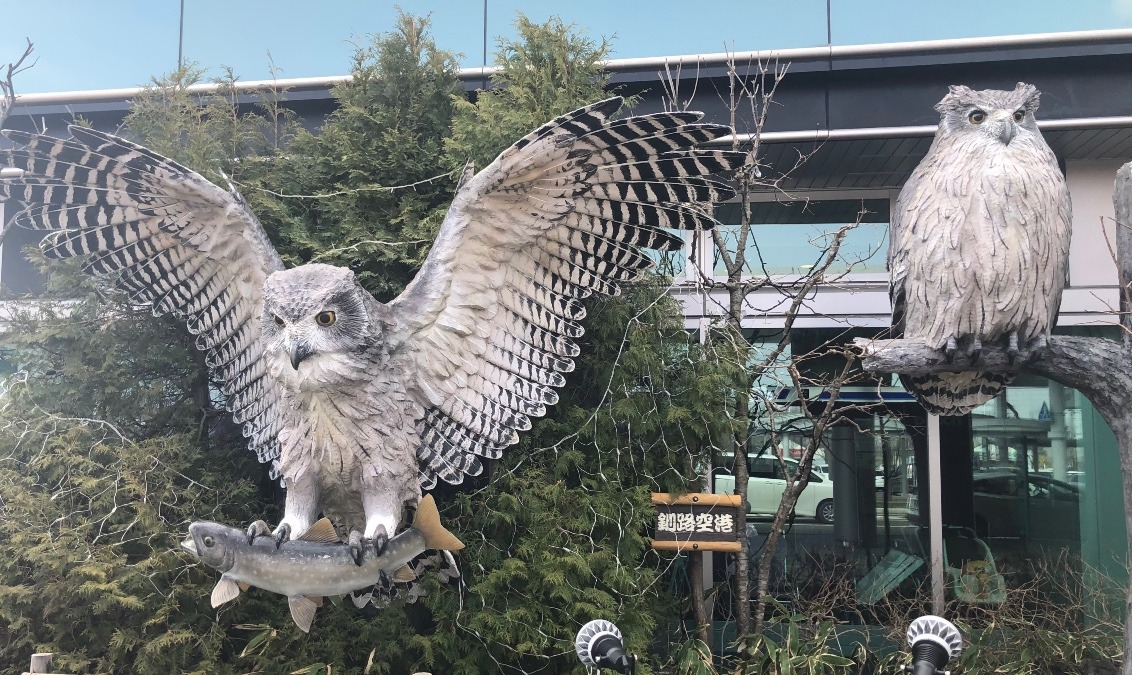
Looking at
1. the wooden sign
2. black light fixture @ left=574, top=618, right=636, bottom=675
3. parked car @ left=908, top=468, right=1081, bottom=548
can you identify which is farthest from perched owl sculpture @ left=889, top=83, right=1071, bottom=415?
parked car @ left=908, top=468, right=1081, bottom=548

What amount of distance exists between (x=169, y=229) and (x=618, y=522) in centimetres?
232

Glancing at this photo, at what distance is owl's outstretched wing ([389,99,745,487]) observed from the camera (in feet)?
8.83

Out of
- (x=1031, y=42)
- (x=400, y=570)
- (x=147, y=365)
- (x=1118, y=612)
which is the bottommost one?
(x=1118, y=612)

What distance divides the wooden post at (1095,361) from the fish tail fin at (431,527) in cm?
159

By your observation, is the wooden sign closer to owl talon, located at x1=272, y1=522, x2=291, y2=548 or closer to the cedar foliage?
the cedar foliage

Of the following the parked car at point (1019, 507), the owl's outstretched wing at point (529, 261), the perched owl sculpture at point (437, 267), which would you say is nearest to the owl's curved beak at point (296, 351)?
the perched owl sculpture at point (437, 267)

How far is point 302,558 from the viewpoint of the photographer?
2.34m

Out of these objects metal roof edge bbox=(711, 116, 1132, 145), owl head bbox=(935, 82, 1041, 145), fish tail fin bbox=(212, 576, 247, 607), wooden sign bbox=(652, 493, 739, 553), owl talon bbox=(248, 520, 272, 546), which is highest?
metal roof edge bbox=(711, 116, 1132, 145)

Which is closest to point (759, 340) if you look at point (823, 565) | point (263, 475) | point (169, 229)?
point (823, 565)

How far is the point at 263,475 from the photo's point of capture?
13.2ft

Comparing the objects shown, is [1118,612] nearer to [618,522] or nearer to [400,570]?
[618,522]

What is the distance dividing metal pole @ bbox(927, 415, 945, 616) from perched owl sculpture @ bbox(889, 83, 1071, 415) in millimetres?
2253

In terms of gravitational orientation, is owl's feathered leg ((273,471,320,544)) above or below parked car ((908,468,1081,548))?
above

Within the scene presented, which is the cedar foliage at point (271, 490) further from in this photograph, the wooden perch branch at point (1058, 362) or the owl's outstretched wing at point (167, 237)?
the wooden perch branch at point (1058, 362)
